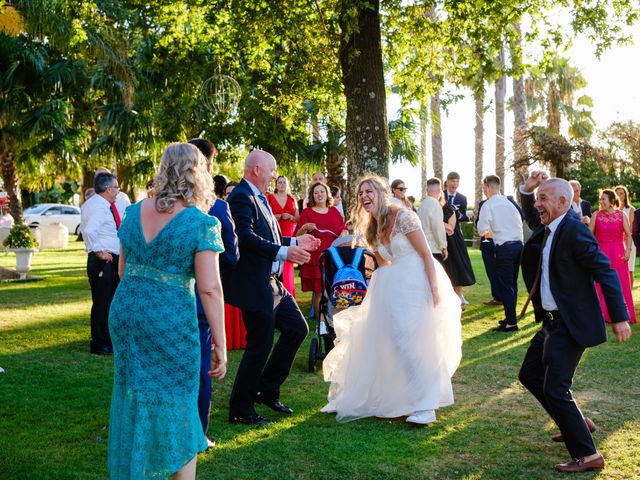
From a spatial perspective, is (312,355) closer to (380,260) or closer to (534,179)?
(380,260)

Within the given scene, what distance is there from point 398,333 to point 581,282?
1752 mm

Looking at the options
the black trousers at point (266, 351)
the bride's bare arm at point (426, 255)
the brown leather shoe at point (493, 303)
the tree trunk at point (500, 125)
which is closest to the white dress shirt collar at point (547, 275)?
the bride's bare arm at point (426, 255)

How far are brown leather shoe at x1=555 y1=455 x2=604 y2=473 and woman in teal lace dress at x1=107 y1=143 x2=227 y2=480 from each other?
252cm

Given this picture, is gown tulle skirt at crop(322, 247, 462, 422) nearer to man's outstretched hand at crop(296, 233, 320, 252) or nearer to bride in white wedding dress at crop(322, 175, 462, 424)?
bride in white wedding dress at crop(322, 175, 462, 424)

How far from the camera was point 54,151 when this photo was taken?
25422 millimetres

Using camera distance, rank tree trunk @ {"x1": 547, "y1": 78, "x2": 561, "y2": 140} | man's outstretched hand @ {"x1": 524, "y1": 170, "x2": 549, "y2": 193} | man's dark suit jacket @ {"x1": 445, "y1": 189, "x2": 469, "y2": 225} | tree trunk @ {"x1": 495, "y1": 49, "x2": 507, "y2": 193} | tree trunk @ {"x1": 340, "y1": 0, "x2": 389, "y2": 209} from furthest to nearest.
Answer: tree trunk @ {"x1": 547, "y1": 78, "x2": 561, "y2": 140} < tree trunk @ {"x1": 495, "y1": 49, "x2": 507, "y2": 193} < man's dark suit jacket @ {"x1": 445, "y1": 189, "x2": 469, "y2": 225} < tree trunk @ {"x1": 340, "y1": 0, "x2": 389, "y2": 209} < man's outstretched hand @ {"x1": 524, "y1": 170, "x2": 549, "y2": 193}

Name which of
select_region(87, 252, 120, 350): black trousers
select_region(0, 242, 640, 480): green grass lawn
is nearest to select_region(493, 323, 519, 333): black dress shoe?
select_region(0, 242, 640, 480): green grass lawn

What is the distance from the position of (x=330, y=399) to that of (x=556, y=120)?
38995mm

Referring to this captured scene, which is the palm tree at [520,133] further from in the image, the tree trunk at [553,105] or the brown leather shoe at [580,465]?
Result: the brown leather shoe at [580,465]

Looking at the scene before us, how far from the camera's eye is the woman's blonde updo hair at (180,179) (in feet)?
12.5

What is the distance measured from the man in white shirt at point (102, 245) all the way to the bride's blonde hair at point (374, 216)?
3.75 meters

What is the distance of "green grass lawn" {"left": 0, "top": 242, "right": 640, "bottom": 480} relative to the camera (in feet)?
16.7

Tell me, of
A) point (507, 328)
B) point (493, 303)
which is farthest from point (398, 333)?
point (493, 303)

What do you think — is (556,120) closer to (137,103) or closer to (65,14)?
(137,103)
